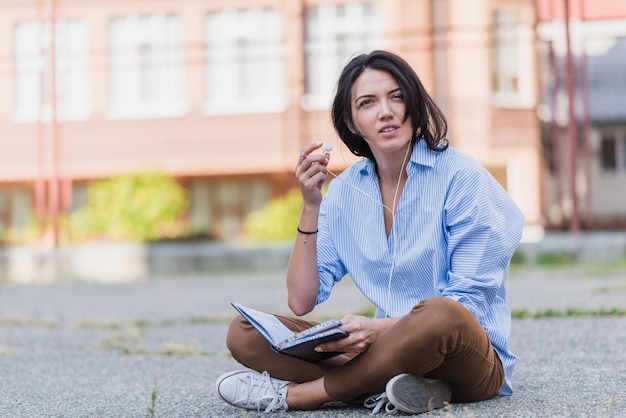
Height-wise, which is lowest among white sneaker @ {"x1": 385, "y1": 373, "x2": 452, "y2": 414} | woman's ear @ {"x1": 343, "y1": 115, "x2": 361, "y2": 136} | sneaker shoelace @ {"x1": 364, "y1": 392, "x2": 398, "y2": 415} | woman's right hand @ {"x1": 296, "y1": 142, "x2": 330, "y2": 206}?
sneaker shoelace @ {"x1": 364, "y1": 392, "x2": 398, "y2": 415}

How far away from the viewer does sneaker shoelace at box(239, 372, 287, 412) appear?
127 inches

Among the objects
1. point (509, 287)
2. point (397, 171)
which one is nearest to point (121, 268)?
point (509, 287)

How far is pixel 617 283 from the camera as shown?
8578 millimetres

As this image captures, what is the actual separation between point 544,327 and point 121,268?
30.2ft

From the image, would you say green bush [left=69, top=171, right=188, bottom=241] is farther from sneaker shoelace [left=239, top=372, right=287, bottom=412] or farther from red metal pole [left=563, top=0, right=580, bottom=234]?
sneaker shoelace [left=239, top=372, right=287, bottom=412]

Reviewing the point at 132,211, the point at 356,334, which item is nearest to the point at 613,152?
the point at 132,211

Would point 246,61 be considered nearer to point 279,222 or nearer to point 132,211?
point 132,211

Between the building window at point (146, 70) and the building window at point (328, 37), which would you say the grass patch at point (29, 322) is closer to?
the building window at point (328, 37)

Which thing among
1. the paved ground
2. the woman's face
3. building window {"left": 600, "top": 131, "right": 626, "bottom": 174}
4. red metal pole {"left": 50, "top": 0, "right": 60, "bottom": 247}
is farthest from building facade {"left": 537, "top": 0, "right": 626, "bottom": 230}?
the woman's face

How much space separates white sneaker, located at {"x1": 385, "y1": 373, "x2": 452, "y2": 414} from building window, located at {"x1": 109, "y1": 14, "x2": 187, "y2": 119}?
48.8 feet

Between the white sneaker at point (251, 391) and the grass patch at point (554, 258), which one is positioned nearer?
the white sneaker at point (251, 391)

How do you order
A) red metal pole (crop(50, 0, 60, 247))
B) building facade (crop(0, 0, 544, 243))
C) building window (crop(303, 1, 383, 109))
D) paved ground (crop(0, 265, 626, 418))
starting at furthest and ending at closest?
building window (crop(303, 1, 383, 109)), building facade (crop(0, 0, 544, 243)), red metal pole (crop(50, 0, 60, 247)), paved ground (crop(0, 265, 626, 418))

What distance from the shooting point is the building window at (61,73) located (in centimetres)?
1791

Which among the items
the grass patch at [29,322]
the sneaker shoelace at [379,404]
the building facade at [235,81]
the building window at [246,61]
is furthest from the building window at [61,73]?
the sneaker shoelace at [379,404]
